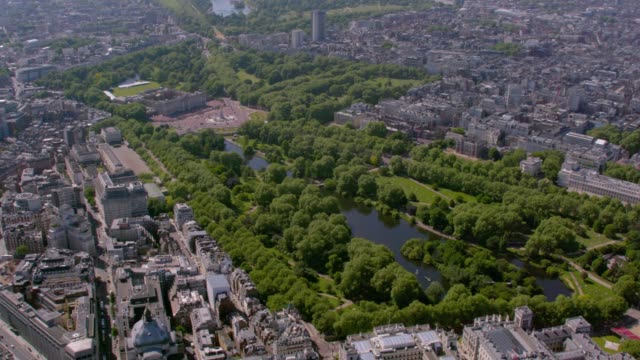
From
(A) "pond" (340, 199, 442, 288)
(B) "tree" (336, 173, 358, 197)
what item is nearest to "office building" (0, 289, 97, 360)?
(A) "pond" (340, 199, 442, 288)

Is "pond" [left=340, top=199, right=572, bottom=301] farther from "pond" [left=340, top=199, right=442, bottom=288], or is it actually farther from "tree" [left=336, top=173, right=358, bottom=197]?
"tree" [left=336, top=173, right=358, bottom=197]

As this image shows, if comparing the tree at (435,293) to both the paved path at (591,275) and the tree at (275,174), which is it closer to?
the paved path at (591,275)

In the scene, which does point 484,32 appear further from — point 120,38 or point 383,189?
point 383,189

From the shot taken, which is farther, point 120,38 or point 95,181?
point 120,38

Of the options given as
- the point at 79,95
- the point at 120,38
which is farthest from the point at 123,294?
the point at 120,38

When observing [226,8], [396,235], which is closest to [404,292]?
[396,235]
